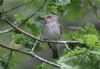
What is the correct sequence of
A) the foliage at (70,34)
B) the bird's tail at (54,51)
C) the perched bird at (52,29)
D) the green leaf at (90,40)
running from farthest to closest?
the perched bird at (52,29), the bird's tail at (54,51), the green leaf at (90,40), the foliage at (70,34)

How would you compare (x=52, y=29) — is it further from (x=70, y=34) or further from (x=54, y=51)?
(x=70, y=34)

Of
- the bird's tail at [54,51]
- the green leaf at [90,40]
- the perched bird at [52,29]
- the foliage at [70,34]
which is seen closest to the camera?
the foliage at [70,34]

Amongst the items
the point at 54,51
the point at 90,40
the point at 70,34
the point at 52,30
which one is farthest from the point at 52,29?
the point at 90,40

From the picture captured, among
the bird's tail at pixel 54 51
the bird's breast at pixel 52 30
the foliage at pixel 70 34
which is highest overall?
the foliage at pixel 70 34

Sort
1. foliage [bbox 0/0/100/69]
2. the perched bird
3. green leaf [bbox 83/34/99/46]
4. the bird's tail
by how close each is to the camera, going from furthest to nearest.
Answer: the perched bird
the bird's tail
green leaf [bbox 83/34/99/46]
foliage [bbox 0/0/100/69]

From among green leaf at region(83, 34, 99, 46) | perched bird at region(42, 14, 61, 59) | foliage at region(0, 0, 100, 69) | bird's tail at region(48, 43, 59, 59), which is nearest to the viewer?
foliage at region(0, 0, 100, 69)

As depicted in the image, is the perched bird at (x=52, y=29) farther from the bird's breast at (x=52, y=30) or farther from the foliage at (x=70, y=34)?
the foliage at (x=70, y=34)

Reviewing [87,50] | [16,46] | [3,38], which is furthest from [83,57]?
[3,38]

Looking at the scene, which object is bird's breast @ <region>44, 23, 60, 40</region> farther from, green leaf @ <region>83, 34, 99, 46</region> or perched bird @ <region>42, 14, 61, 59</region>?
green leaf @ <region>83, 34, 99, 46</region>

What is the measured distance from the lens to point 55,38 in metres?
4.71

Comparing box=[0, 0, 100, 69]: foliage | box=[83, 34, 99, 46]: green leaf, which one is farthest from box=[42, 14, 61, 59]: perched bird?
box=[83, 34, 99, 46]: green leaf

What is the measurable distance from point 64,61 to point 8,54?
164cm

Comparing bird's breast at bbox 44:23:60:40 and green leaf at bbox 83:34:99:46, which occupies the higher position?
green leaf at bbox 83:34:99:46

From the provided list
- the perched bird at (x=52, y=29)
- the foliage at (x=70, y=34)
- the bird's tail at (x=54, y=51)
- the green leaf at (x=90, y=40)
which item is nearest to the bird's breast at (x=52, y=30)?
the perched bird at (x=52, y=29)
